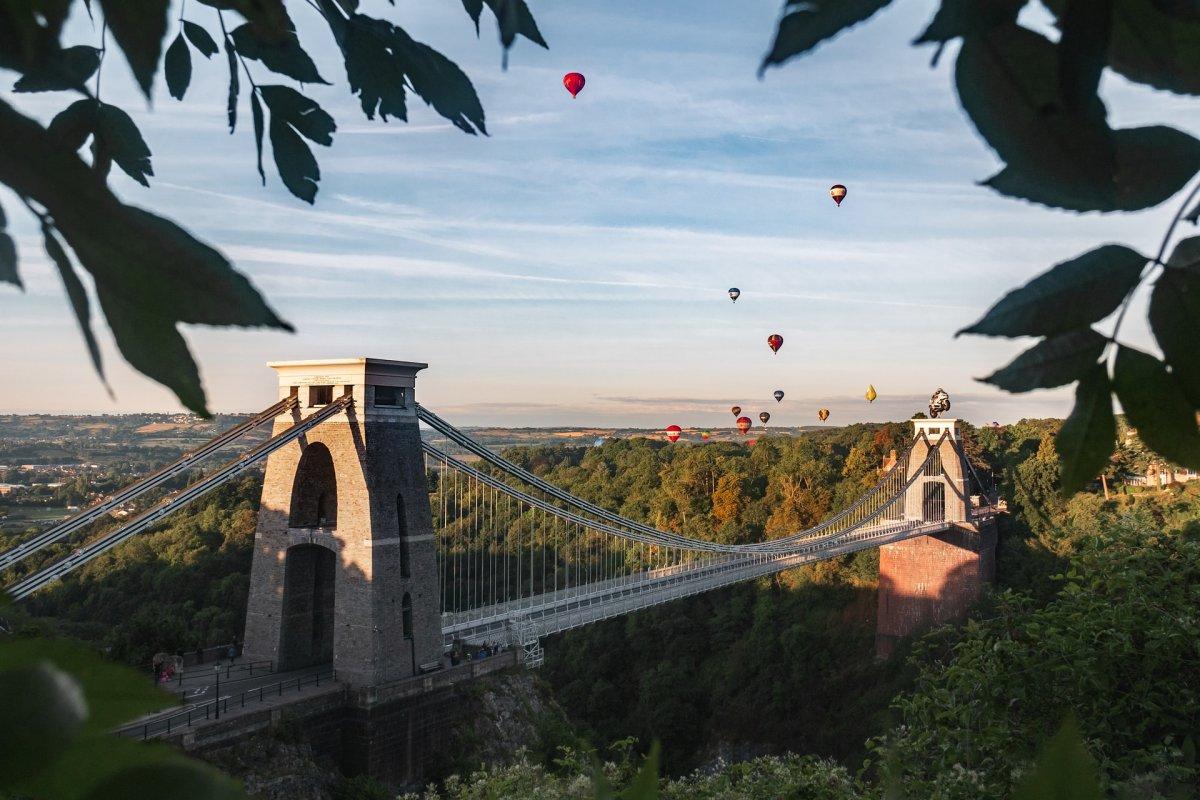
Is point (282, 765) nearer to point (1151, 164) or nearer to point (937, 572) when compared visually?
point (1151, 164)

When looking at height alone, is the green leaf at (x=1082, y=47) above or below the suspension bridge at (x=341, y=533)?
above

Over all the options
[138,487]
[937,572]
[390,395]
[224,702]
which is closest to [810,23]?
[224,702]

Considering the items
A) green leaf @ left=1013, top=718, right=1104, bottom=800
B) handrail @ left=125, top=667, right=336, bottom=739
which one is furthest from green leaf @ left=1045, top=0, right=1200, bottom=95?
handrail @ left=125, top=667, right=336, bottom=739

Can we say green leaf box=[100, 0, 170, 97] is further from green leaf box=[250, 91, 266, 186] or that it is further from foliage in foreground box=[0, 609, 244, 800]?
green leaf box=[250, 91, 266, 186]

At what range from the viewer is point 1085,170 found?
0.53 m

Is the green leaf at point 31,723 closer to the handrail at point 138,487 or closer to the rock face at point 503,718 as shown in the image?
the handrail at point 138,487

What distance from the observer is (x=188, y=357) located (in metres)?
0.52

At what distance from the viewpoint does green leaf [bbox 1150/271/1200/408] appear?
583 mm

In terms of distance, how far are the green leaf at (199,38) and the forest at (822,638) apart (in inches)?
44.4

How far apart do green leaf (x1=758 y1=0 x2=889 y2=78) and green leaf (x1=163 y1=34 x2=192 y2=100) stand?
100 cm

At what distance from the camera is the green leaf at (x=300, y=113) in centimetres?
115

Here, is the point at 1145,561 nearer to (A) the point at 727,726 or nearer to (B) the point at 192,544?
(B) the point at 192,544

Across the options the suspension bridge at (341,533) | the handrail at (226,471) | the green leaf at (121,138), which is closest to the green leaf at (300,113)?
the green leaf at (121,138)

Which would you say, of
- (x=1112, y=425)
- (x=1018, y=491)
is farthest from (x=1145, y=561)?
(x=1018, y=491)
